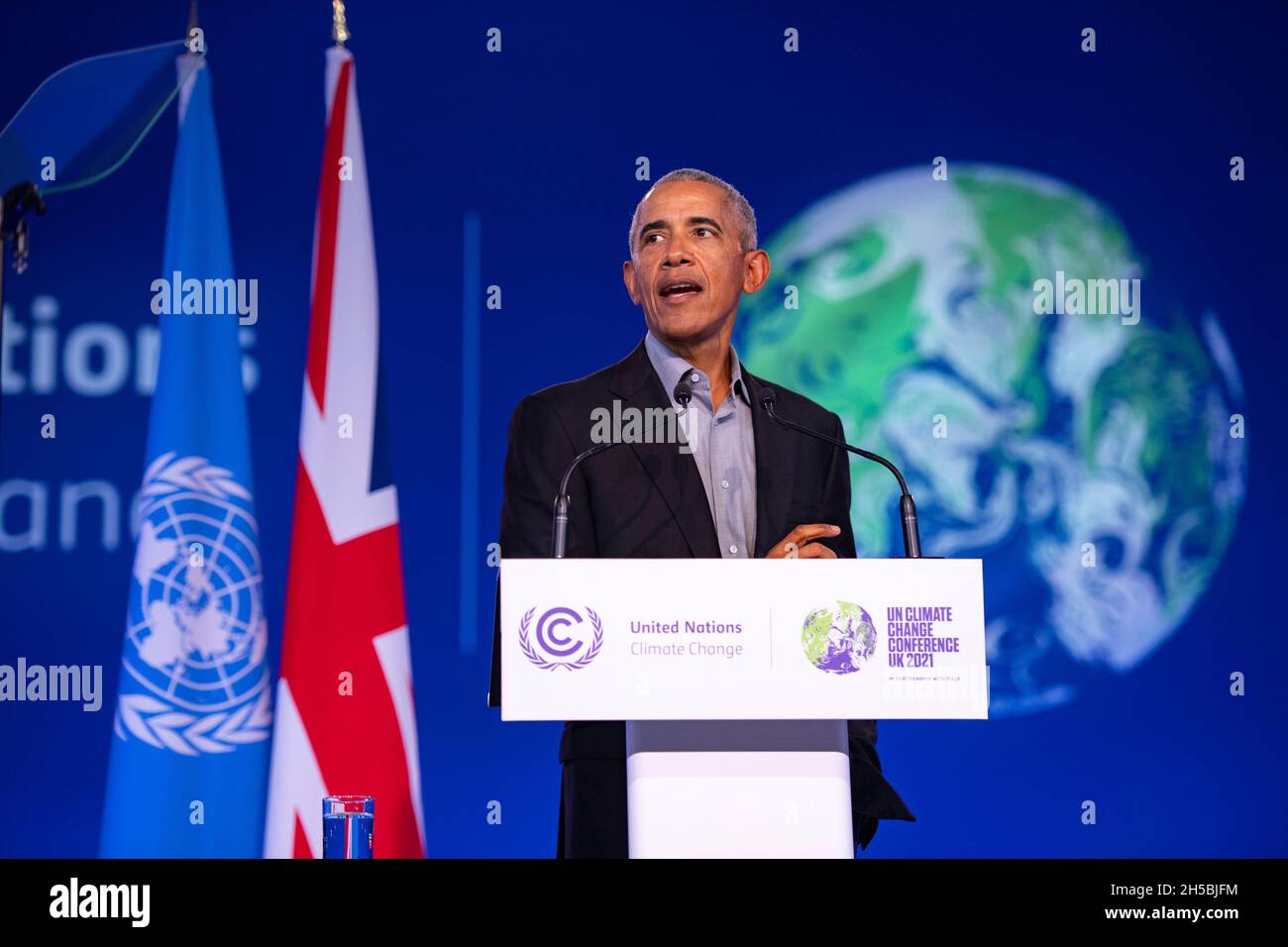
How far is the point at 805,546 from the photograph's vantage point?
2285 millimetres

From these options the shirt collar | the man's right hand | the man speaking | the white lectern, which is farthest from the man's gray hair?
the white lectern

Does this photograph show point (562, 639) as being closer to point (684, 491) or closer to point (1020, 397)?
point (684, 491)

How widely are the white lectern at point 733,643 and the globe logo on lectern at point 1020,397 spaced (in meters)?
2.34

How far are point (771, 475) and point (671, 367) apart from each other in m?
0.34

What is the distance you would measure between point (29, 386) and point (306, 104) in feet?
3.90

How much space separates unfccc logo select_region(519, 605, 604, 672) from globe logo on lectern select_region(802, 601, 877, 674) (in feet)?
0.99

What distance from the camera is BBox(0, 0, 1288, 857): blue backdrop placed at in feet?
14.3

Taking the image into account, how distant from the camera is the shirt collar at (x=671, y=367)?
2.88 meters

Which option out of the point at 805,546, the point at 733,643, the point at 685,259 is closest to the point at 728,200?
the point at 685,259

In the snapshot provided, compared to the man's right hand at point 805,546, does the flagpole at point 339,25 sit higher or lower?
higher

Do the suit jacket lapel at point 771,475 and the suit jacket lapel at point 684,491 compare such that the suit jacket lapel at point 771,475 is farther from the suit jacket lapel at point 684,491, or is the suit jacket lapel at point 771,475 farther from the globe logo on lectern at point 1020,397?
the globe logo on lectern at point 1020,397

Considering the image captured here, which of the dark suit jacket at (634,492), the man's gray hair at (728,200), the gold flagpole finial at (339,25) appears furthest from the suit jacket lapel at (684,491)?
the gold flagpole finial at (339,25)
